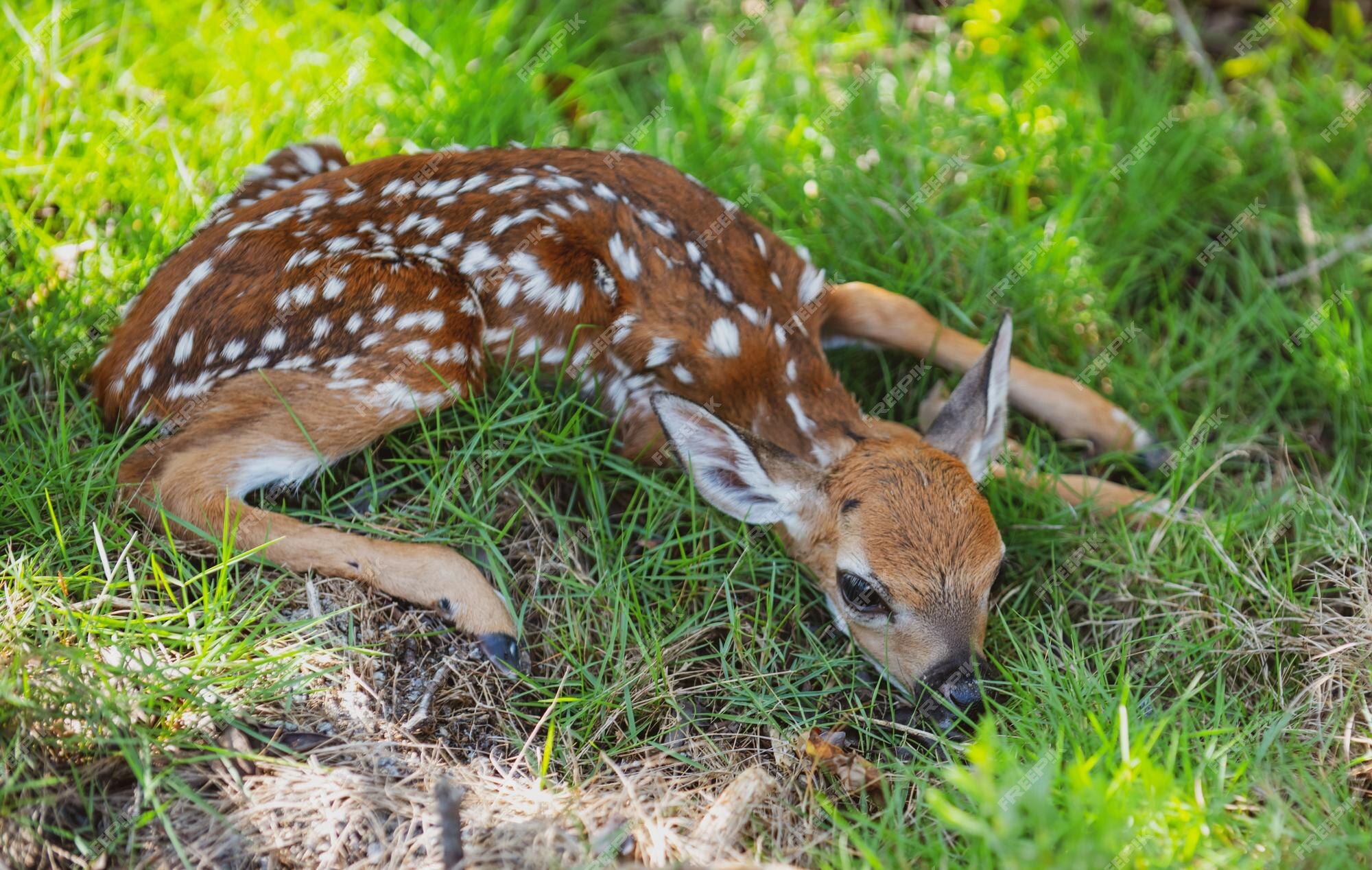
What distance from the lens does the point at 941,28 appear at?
450 centimetres

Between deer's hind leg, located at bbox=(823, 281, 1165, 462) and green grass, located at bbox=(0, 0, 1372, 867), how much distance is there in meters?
0.10

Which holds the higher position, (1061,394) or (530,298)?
(530,298)

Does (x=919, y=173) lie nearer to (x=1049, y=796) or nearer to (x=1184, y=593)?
(x=1184, y=593)

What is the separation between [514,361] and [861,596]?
3.97ft

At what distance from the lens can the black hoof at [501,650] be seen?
2953 mm

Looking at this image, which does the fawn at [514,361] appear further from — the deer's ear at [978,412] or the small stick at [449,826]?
the small stick at [449,826]

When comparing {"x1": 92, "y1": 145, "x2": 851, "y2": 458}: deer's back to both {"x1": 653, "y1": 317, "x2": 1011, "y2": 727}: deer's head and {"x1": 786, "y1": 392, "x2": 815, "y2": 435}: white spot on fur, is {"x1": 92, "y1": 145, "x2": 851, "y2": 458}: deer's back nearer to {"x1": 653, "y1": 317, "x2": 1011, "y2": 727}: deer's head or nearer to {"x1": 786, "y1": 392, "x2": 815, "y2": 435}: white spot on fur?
{"x1": 786, "y1": 392, "x2": 815, "y2": 435}: white spot on fur

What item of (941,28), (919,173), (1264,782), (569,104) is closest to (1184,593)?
(1264,782)

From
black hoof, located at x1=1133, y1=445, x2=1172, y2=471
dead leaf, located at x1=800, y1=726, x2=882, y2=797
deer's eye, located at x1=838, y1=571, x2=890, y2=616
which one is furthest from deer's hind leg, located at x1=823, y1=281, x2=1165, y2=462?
dead leaf, located at x1=800, y1=726, x2=882, y2=797

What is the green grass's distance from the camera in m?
2.49

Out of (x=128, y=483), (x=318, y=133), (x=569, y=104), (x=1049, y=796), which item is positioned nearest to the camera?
(x=1049, y=796)

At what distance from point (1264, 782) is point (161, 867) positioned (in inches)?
93.4

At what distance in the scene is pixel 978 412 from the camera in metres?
3.13

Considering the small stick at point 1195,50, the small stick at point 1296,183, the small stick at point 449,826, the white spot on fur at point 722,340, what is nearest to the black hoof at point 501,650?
the small stick at point 449,826
